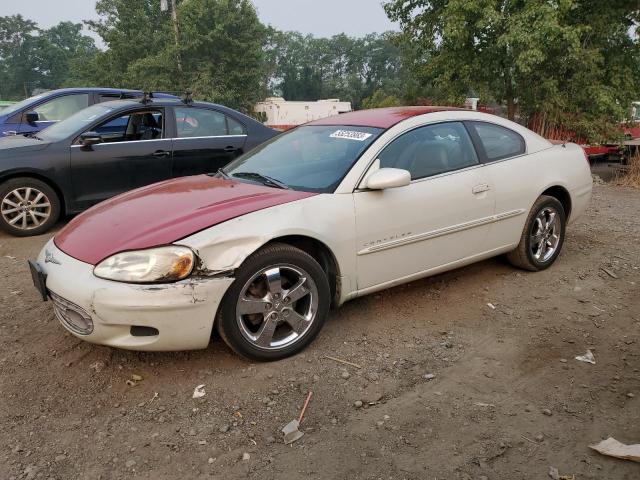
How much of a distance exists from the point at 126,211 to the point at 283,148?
132 cm

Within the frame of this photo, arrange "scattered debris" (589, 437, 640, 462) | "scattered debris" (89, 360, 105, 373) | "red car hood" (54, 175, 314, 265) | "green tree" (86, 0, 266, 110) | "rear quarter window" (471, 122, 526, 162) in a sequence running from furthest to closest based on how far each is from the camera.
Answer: "green tree" (86, 0, 266, 110) < "rear quarter window" (471, 122, 526, 162) < "scattered debris" (89, 360, 105, 373) < "red car hood" (54, 175, 314, 265) < "scattered debris" (589, 437, 640, 462)

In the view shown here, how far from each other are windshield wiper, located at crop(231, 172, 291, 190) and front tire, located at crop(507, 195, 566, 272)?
2160 millimetres

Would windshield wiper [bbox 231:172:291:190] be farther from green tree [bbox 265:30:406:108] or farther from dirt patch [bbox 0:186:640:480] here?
green tree [bbox 265:30:406:108]

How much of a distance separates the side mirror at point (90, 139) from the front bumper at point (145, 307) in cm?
328

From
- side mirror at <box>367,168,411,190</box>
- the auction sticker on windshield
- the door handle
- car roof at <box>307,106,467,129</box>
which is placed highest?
car roof at <box>307,106,467,129</box>

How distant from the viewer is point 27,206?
573 centimetres

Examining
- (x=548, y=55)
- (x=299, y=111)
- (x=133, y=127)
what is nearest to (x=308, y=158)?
(x=133, y=127)

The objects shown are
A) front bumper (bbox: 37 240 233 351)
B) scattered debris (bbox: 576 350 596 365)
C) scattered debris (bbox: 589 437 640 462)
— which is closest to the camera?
scattered debris (bbox: 589 437 640 462)

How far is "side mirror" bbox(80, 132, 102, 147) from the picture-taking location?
18.8 feet

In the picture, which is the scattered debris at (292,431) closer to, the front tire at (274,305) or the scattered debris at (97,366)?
the front tire at (274,305)

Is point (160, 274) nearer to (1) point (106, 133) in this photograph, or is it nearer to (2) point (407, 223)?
(2) point (407, 223)

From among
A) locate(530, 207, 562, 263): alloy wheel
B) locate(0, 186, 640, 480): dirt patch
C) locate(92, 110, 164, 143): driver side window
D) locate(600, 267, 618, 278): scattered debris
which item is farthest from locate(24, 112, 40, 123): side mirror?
locate(600, 267, 618, 278): scattered debris

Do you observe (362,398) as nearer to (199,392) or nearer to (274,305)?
(274,305)

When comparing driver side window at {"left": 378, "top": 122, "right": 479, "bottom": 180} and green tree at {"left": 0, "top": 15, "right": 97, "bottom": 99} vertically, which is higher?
green tree at {"left": 0, "top": 15, "right": 97, "bottom": 99}
